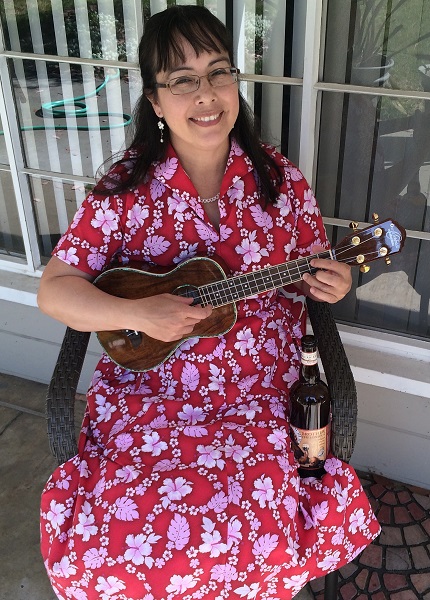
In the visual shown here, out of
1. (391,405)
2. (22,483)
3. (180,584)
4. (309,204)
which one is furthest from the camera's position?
(22,483)

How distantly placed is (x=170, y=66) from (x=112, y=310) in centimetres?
68

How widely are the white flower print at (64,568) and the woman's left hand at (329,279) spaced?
913mm

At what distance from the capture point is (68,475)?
65.9 inches

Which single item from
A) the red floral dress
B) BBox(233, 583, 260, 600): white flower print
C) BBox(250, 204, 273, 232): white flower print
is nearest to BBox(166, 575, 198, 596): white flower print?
the red floral dress

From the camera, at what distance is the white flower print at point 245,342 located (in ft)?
6.22

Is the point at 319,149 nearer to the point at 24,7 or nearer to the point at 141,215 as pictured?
the point at 141,215

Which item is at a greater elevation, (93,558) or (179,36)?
(179,36)

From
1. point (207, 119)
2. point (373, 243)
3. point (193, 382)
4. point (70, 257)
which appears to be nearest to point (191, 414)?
point (193, 382)

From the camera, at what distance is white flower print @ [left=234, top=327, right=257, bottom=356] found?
74.6 inches

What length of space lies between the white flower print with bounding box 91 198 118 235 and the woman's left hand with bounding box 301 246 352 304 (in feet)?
1.93

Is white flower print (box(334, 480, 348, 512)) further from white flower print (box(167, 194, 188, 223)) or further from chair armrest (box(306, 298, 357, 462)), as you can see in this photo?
white flower print (box(167, 194, 188, 223))

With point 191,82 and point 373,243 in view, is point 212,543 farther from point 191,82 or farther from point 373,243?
point 191,82

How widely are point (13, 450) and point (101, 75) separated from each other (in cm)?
156

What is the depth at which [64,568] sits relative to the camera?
1.56m
